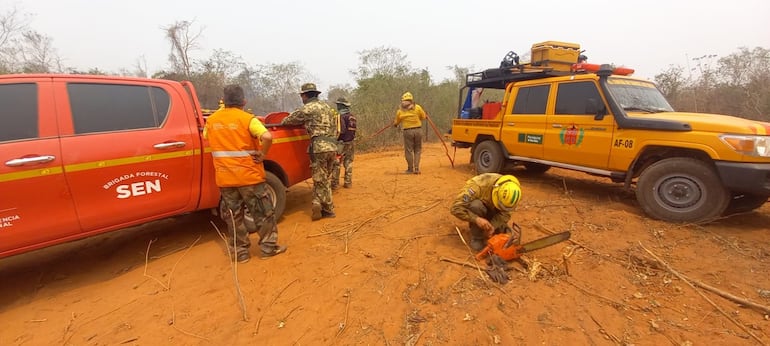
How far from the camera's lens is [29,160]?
2.74 m

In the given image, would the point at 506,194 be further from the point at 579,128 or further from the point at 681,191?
the point at 579,128

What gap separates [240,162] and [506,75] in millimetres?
5481

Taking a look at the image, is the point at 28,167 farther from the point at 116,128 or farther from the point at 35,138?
the point at 116,128

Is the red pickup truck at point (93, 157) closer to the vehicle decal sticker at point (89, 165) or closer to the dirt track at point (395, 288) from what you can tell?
the vehicle decal sticker at point (89, 165)

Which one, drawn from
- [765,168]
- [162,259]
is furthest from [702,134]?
[162,259]

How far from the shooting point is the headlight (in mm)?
3572

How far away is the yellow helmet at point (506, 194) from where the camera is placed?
315 cm

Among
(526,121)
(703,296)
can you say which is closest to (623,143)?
(526,121)

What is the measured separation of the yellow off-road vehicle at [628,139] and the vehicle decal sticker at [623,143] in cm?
1

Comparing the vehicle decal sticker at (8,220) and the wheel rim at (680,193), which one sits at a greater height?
the vehicle decal sticker at (8,220)

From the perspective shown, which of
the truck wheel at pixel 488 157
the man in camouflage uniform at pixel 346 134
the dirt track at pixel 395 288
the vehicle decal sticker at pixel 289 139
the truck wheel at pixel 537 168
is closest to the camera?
the dirt track at pixel 395 288

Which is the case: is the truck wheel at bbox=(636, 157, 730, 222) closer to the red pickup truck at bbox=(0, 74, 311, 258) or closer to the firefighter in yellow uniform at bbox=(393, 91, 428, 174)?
the firefighter in yellow uniform at bbox=(393, 91, 428, 174)

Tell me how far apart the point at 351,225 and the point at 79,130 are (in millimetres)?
2778

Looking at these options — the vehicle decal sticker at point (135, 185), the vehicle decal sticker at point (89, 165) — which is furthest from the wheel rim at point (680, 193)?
the vehicle decal sticker at point (135, 185)
